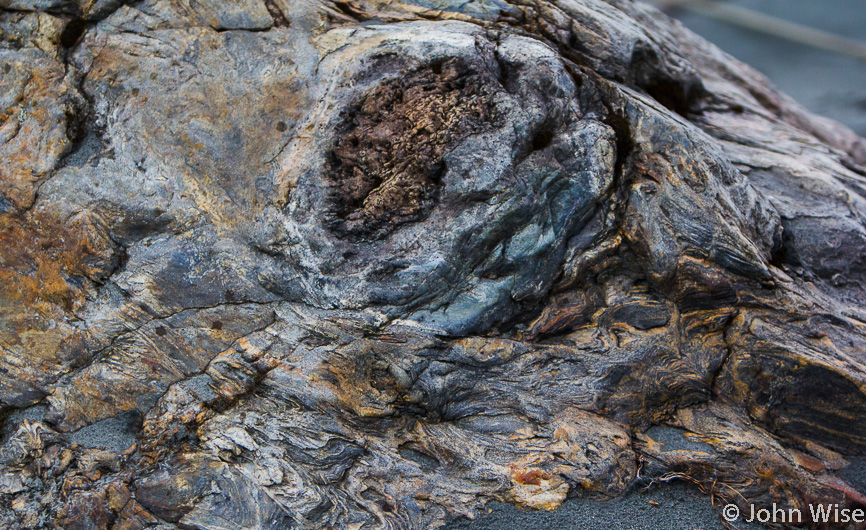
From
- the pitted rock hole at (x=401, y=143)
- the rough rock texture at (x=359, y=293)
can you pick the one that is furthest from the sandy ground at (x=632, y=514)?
the pitted rock hole at (x=401, y=143)

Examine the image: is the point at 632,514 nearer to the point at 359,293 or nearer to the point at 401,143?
the point at 359,293

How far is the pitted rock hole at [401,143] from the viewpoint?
2.59 m

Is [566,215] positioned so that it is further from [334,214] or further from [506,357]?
[334,214]

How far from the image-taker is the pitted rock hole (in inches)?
102

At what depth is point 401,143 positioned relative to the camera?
8.59ft

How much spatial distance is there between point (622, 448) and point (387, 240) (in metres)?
1.64

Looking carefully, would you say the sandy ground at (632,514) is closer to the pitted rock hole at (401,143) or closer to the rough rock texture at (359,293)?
the rough rock texture at (359,293)

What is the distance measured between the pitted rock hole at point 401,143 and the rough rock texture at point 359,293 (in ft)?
0.05

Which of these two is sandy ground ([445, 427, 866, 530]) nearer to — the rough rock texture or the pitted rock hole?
the rough rock texture

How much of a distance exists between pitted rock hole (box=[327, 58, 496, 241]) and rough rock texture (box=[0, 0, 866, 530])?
1cm

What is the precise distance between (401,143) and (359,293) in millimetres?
789

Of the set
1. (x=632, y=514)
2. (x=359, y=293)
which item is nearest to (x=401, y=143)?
(x=359, y=293)

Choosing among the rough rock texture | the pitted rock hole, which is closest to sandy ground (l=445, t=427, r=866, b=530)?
the rough rock texture

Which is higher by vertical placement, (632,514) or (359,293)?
(359,293)
